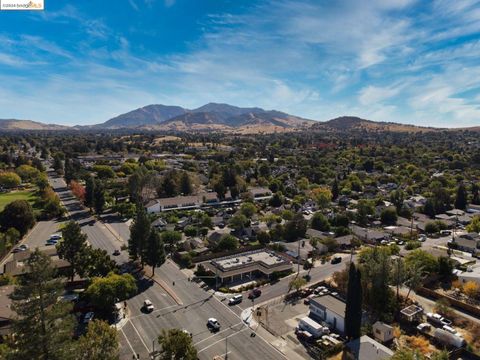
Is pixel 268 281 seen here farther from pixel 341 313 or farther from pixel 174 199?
pixel 174 199

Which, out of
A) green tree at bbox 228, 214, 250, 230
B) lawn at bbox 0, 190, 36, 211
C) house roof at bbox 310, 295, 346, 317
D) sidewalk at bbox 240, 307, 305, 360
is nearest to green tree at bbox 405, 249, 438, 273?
house roof at bbox 310, 295, 346, 317

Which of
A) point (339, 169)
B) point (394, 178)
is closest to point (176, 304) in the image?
point (394, 178)

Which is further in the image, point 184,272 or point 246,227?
point 246,227

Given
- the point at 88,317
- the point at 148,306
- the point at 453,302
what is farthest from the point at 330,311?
the point at 88,317

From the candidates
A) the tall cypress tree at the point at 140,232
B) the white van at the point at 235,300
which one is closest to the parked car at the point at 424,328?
the white van at the point at 235,300

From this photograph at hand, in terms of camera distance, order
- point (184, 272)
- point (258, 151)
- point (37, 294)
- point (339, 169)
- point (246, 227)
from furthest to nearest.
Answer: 1. point (258, 151)
2. point (339, 169)
3. point (246, 227)
4. point (184, 272)
5. point (37, 294)

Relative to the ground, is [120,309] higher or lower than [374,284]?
lower

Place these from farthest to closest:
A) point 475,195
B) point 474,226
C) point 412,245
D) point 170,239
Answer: point 475,195 < point 474,226 < point 412,245 < point 170,239

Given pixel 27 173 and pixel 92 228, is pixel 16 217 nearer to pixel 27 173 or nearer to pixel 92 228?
pixel 92 228
